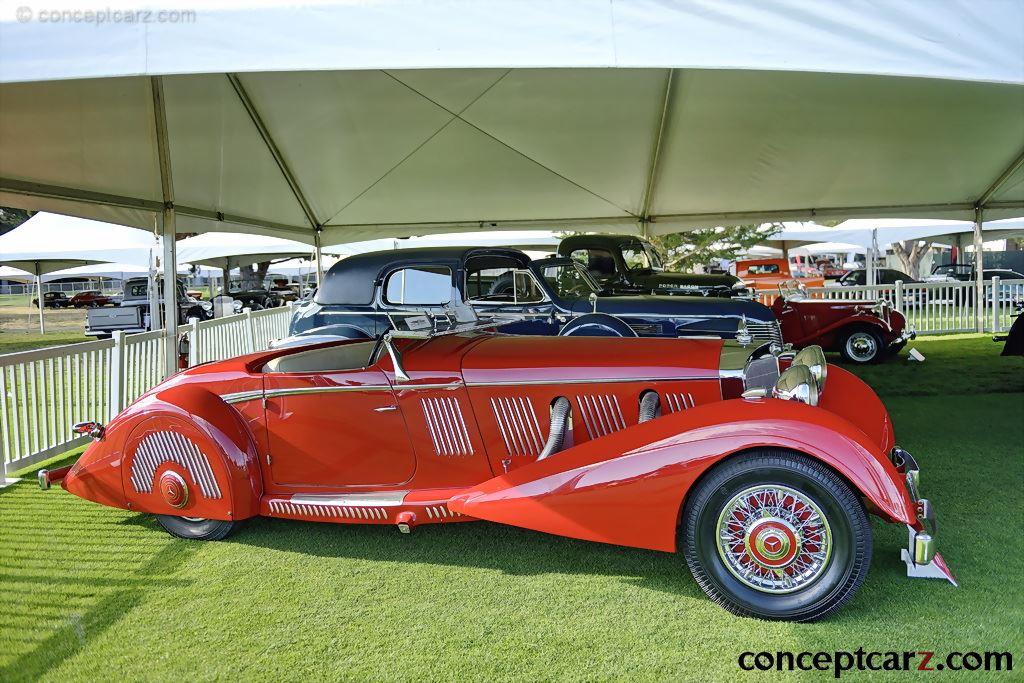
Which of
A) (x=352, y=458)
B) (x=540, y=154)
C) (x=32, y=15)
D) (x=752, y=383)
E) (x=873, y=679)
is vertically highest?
(x=540, y=154)

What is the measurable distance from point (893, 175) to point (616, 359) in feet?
24.5

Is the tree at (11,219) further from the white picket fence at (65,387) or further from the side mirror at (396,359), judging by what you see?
the side mirror at (396,359)

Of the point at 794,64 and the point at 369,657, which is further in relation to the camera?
the point at 794,64

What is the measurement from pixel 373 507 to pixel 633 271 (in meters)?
8.57

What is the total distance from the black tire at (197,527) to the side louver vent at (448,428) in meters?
1.37

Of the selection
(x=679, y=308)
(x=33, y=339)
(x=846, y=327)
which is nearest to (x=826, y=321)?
(x=846, y=327)

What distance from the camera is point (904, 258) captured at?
32656 millimetres

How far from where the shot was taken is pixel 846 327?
11719mm

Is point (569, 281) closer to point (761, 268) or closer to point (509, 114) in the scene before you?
point (509, 114)

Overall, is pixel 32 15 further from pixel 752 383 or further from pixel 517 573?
pixel 752 383

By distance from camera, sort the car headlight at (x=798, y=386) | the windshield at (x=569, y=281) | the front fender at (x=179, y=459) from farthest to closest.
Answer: the windshield at (x=569, y=281)
the front fender at (x=179, y=459)
the car headlight at (x=798, y=386)

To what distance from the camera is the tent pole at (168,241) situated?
7.04m

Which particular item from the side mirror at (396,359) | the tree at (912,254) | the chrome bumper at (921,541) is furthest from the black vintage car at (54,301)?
the chrome bumper at (921,541)

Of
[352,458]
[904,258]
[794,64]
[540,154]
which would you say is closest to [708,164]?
[540,154]
